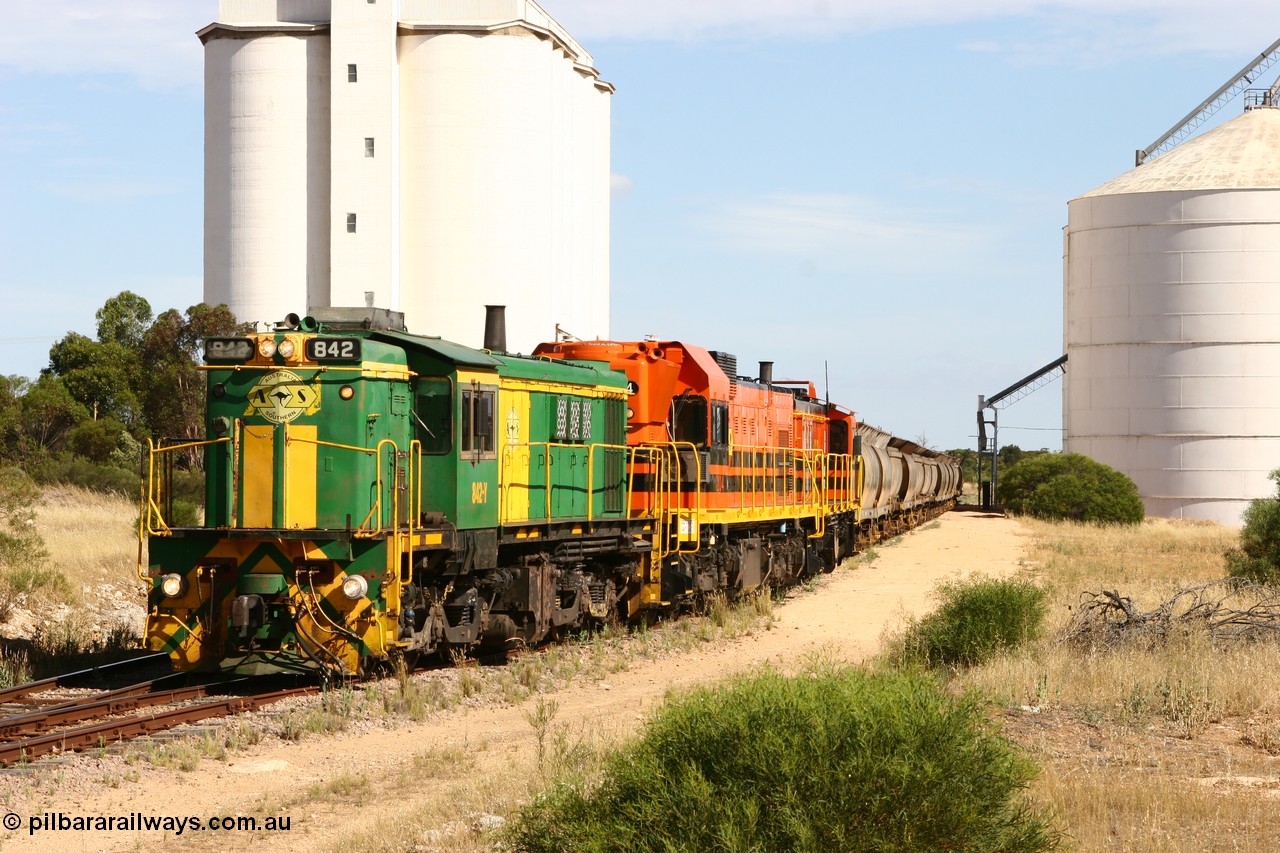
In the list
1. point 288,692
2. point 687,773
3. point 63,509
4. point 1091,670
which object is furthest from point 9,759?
point 63,509

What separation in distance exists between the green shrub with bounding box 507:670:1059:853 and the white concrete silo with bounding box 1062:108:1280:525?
60854mm

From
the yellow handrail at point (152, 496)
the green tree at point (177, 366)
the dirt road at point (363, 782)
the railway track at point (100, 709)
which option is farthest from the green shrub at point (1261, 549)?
the green tree at point (177, 366)

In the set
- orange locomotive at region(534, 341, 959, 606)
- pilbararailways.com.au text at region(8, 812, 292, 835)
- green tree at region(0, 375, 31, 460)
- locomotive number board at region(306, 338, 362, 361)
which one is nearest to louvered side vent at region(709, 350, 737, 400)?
orange locomotive at region(534, 341, 959, 606)

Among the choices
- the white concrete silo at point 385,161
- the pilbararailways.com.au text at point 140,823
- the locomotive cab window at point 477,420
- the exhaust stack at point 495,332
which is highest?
the white concrete silo at point 385,161

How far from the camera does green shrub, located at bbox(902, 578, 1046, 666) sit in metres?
17.7

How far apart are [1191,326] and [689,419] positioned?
48.6 meters

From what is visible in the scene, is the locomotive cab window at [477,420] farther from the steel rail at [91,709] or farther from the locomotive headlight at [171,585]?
the steel rail at [91,709]

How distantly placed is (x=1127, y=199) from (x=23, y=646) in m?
58.6

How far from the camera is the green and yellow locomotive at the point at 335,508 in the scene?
14727mm

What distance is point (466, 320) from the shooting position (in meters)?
65.2

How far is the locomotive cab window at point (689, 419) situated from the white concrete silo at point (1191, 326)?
48.6 metres

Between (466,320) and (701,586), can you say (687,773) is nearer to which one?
(701,586)

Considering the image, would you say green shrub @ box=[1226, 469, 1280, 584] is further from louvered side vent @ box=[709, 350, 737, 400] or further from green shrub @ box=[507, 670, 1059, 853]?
green shrub @ box=[507, 670, 1059, 853]

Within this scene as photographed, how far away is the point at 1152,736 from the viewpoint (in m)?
12.8
